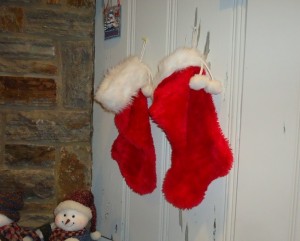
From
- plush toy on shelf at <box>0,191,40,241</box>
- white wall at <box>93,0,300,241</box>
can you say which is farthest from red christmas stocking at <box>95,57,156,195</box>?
plush toy on shelf at <box>0,191,40,241</box>

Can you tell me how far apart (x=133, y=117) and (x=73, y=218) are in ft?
1.48

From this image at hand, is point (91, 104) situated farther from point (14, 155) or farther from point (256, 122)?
point (256, 122)

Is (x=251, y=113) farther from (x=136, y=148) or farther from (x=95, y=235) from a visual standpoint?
(x=95, y=235)

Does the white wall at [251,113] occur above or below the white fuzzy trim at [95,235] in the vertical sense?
above

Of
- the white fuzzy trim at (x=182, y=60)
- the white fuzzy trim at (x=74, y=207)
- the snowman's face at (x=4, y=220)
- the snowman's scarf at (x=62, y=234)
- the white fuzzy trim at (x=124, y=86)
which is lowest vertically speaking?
the snowman's scarf at (x=62, y=234)

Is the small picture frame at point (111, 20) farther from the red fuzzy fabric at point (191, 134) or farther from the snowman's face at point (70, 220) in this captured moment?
the snowman's face at point (70, 220)

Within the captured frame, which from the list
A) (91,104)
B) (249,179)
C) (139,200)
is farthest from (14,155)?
(249,179)

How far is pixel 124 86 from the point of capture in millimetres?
952

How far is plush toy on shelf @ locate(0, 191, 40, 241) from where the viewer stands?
1.04 m

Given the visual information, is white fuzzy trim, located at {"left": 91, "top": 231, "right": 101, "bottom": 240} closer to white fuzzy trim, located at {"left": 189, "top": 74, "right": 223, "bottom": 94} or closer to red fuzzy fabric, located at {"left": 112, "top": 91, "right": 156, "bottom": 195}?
red fuzzy fabric, located at {"left": 112, "top": 91, "right": 156, "bottom": 195}

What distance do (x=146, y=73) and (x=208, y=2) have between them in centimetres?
31

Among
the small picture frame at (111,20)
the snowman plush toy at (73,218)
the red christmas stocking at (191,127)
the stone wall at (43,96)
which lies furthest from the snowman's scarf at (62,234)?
the small picture frame at (111,20)

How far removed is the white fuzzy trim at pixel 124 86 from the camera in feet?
3.12

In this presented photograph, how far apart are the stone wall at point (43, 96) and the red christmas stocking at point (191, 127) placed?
1.70 ft
